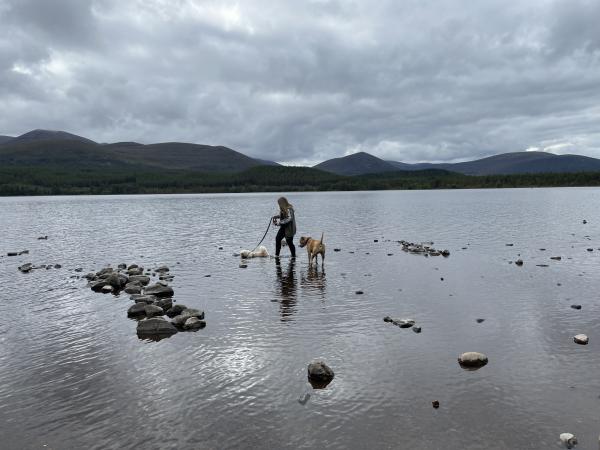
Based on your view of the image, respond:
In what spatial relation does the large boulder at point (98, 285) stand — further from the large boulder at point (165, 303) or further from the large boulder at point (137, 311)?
the large boulder at point (137, 311)

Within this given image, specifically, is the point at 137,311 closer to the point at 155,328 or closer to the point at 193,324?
the point at 155,328

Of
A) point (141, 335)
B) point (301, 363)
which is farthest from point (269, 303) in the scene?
point (301, 363)

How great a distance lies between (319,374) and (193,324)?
6.16m

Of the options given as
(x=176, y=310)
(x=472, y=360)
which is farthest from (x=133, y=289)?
(x=472, y=360)

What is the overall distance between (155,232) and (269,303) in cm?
3850

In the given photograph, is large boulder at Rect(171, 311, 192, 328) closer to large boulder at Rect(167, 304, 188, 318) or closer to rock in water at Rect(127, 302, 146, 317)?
large boulder at Rect(167, 304, 188, 318)

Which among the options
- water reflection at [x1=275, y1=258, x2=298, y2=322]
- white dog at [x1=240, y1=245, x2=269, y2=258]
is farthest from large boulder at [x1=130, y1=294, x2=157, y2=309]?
white dog at [x1=240, y1=245, x2=269, y2=258]

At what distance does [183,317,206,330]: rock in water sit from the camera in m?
15.7

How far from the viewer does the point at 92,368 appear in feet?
40.9

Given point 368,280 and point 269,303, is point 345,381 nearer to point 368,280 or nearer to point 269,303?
point 269,303

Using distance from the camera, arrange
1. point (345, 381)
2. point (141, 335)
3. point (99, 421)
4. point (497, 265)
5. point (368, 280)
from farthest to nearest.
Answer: point (497, 265) → point (368, 280) → point (141, 335) → point (345, 381) → point (99, 421)

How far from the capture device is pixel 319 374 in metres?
11.3

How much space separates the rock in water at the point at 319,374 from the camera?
1115cm

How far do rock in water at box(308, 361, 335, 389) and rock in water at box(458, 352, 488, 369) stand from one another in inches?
141
